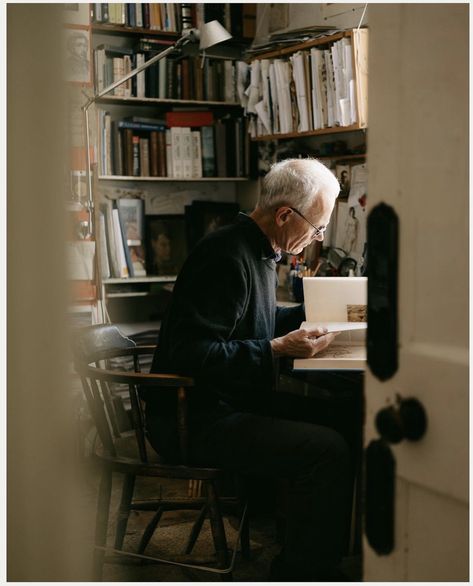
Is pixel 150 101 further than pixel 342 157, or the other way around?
pixel 150 101

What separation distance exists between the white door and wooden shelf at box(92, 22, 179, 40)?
11.2 feet

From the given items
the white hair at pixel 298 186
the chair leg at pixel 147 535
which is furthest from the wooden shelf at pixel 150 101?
the chair leg at pixel 147 535

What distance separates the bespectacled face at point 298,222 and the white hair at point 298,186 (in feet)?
0.06

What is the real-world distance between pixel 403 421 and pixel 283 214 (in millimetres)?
1380

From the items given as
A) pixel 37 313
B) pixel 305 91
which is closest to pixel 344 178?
pixel 305 91

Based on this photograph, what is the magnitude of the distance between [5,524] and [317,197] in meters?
1.59

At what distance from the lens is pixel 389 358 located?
975 millimetres

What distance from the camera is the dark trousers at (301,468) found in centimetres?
197

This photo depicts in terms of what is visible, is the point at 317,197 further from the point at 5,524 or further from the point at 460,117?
the point at 5,524

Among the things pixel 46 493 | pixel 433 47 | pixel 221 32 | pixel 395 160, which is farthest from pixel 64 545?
pixel 221 32

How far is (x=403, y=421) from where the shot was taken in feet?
3.09

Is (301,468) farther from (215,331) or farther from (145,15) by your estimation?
(145,15)

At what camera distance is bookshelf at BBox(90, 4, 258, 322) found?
13.6 feet

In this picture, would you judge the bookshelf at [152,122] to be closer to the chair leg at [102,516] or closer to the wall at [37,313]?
the chair leg at [102,516]
